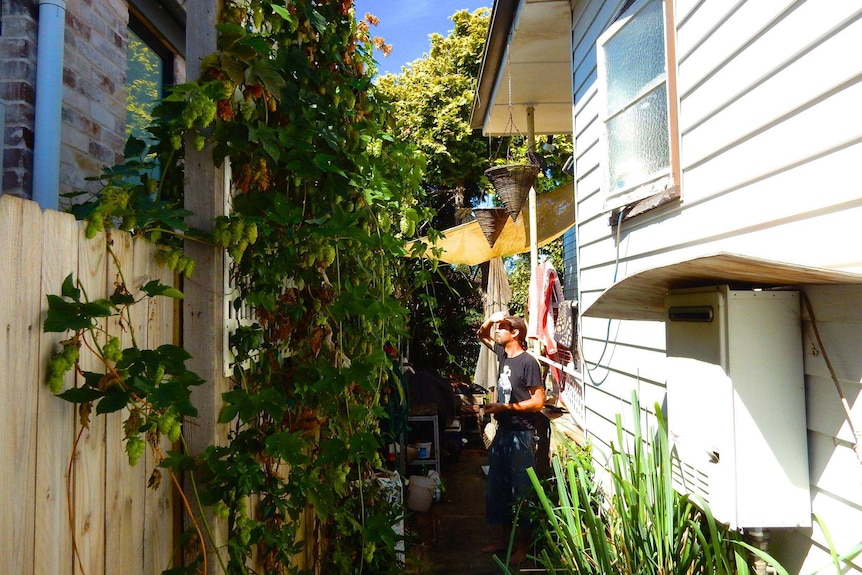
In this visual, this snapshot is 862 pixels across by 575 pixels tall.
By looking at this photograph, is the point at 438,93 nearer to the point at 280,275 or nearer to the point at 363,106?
the point at 363,106

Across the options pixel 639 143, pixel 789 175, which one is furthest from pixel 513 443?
pixel 789 175

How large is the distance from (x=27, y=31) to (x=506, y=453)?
4.09 meters

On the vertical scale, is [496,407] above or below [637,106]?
below

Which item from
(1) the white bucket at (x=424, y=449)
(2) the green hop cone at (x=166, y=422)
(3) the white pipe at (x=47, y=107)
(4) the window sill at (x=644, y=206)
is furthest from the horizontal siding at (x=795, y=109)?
(1) the white bucket at (x=424, y=449)

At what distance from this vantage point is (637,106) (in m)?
3.40

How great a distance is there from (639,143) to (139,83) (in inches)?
117

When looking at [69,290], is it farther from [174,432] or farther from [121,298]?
[174,432]

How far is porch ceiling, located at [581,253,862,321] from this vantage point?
1491 mm

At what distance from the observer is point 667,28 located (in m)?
2.95

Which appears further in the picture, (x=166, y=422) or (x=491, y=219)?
(x=491, y=219)

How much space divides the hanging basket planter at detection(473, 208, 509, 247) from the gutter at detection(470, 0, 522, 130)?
1.34m

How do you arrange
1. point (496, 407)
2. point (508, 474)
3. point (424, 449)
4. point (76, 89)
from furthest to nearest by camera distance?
point (424, 449)
point (496, 407)
point (508, 474)
point (76, 89)

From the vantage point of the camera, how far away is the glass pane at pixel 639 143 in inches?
122

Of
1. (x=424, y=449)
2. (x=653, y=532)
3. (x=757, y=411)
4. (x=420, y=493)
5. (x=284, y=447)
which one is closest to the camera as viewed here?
(x=284, y=447)
